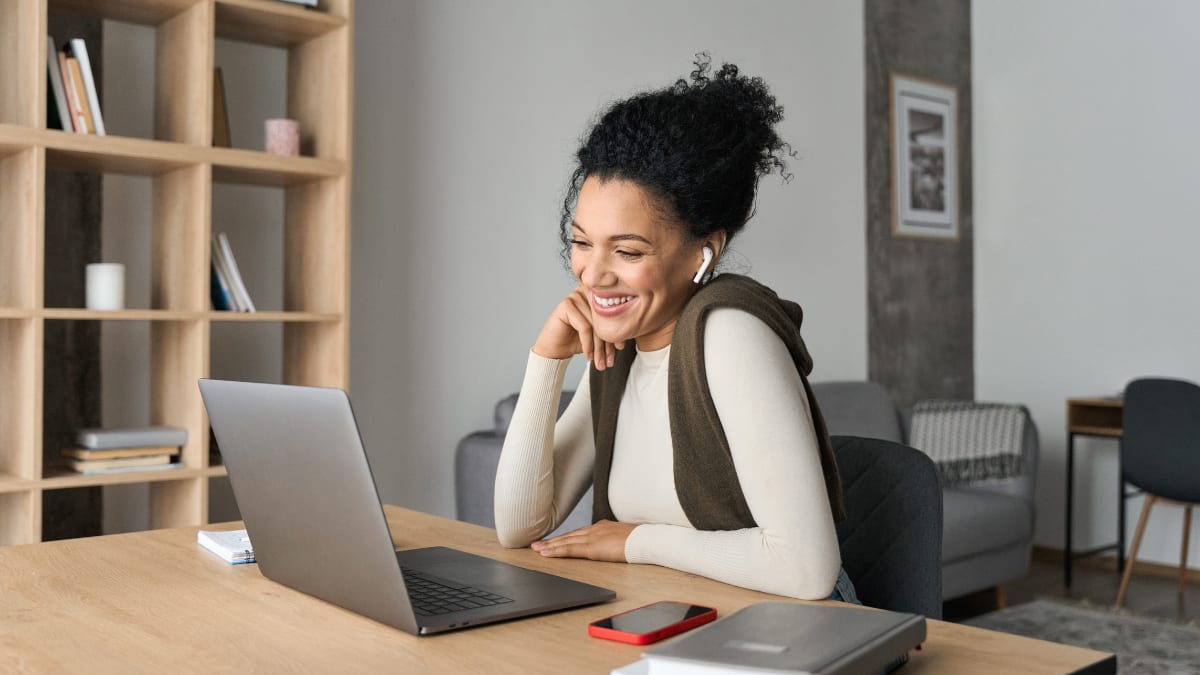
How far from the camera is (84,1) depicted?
8.45 ft

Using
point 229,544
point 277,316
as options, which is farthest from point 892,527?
point 277,316

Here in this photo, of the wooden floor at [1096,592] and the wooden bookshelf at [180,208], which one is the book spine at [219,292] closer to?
the wooden bookshelf at [180,208]

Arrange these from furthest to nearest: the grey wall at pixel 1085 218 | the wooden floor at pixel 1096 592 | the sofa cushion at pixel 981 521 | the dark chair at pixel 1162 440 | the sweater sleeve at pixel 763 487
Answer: the grey wall at pixel 1085 218 → the wooden floor at pixel 1096 592 → the dark chair at pixel 1162 440 → the sofa cushion at pixel 981 521 → the sweater sleeve at pixel 763 487

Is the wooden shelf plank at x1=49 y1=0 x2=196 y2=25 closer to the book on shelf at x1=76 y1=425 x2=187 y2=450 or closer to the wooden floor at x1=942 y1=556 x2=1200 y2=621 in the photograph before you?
the book on shelf at x1=76 y1=425 x2=187 y2=450

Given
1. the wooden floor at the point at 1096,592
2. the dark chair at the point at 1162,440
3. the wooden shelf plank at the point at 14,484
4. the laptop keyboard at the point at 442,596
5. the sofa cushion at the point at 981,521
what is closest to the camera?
the laptop keyboard at the point at 442,596

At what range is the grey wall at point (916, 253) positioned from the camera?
15.8 feet

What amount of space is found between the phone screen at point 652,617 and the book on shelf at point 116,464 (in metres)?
1.90

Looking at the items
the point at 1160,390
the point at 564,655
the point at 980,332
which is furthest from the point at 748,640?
the point at 980,332

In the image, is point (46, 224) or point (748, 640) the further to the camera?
point (46, 224)

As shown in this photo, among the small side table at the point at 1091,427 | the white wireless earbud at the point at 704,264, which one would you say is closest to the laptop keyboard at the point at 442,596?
the white wireless earbud at the point at 704,264

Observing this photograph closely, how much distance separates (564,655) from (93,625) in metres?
0.45

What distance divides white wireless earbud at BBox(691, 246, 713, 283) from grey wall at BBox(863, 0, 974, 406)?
3423 millimetres

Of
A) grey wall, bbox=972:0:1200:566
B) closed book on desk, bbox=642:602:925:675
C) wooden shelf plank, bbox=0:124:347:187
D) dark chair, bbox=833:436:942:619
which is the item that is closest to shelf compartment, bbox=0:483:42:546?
wooden shelf plank, bbox=0:124:347:187

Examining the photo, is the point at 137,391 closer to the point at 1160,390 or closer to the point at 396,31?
the point at 396,31
